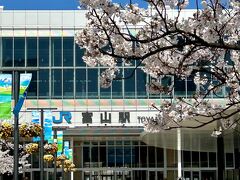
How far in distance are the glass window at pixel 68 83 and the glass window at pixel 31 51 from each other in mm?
2999

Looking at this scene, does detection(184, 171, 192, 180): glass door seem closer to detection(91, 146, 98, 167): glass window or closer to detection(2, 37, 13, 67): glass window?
detection(91, 146, 98, 167): glass window

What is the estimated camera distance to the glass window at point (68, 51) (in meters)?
58.4

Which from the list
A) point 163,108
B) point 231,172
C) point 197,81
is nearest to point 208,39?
point 163,108

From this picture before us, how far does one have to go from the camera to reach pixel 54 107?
188ft

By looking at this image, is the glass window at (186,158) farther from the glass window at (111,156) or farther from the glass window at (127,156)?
the glass window at (111,156)

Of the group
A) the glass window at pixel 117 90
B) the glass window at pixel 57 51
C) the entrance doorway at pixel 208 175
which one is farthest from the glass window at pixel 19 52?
the entrance doorway at pixel 208 175

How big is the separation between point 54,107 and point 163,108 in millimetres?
47146

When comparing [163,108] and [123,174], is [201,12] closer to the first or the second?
[163,108]

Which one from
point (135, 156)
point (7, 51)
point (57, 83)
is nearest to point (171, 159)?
point (135, 156)

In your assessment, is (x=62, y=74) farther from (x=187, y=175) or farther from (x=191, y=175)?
(x=191, y=175)

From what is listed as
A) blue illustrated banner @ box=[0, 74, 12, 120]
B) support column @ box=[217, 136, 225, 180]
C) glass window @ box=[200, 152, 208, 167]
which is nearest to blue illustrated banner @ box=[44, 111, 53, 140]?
support column @ box=[217, 136, 225, 180]

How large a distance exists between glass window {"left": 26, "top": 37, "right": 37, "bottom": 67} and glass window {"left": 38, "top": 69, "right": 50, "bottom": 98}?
1.11 meters

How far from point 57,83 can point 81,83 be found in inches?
88.1

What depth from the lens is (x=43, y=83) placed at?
2297 inches
